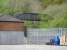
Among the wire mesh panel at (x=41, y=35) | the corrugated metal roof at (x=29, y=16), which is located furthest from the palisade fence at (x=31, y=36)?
the corrugated metal roof at (x=29, y=16)

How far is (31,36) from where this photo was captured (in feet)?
6.87

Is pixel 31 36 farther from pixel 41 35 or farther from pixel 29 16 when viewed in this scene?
pixel 29 16

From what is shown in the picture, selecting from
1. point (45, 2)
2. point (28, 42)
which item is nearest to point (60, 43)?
point (28, 42)

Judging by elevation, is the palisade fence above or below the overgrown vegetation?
below

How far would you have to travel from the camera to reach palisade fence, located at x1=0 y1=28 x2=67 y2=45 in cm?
208

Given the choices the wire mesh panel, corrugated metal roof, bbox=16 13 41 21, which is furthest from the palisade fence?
corrugated metal roof, bbox=16 13 41 21

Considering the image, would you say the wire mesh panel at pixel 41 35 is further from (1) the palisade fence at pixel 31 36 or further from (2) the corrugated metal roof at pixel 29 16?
(2) the corrugated metal roof at pixel 29 16

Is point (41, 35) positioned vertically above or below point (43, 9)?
below

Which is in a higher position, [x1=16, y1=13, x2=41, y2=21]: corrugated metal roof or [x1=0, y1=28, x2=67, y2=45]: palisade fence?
[x1=16, y1=13, x2=41, y2=21]: corrugated metal roof

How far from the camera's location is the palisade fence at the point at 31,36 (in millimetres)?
2084

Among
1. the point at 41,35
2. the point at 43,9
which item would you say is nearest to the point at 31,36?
the point at 41,35

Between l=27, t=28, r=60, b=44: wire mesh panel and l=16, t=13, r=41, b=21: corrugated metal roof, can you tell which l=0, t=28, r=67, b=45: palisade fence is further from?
l=16, t=13, r=41, b=21: corrugated metal roof

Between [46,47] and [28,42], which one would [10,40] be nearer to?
[28,42]

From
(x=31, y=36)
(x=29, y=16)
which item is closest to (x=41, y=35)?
(x=31, y=36)
